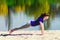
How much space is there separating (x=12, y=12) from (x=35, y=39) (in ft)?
5.33

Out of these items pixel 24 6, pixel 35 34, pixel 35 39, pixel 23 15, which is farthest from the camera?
pixel 24 6

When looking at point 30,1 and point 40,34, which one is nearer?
point 40,34

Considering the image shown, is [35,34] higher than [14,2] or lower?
lower

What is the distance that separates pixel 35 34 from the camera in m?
3.68

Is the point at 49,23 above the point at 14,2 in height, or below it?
below

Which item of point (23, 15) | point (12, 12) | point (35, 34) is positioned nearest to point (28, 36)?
point (35, 34)

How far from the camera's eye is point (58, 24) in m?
4.61

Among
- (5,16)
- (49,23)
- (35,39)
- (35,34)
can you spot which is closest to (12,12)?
(5,16)

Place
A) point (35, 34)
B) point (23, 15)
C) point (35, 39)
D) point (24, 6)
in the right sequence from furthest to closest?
point (24, 6) → point (23, 15) → point (35, 34) → point (35, 39)

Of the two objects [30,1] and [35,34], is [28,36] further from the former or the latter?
[30,1]

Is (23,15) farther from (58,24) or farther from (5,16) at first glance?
(58,24)

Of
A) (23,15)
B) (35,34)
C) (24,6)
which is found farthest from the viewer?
(24,6)

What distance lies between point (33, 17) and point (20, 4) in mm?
570

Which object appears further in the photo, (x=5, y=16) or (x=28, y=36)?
(x=5, y=16)
